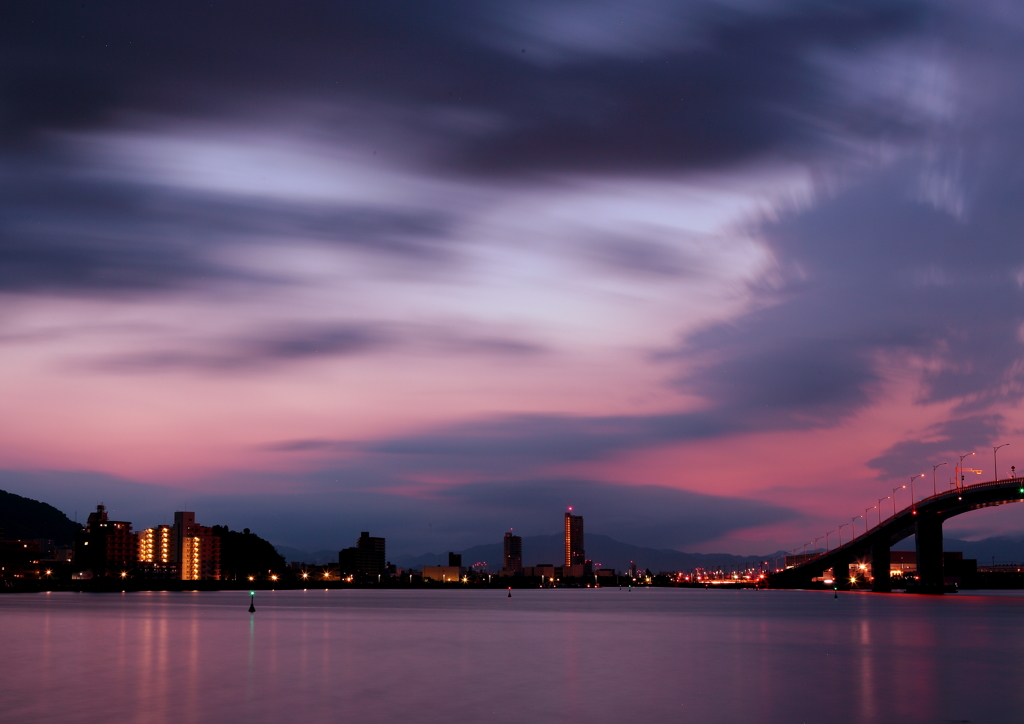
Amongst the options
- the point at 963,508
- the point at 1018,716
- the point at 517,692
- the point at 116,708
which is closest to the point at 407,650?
Answer: the point at 517,692

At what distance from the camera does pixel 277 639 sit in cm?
7856

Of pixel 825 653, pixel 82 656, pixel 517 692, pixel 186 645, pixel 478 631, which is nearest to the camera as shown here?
pixel 517 692

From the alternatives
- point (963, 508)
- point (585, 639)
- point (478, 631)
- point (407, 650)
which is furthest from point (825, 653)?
point (963, 508)

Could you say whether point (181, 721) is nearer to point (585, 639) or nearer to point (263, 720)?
point (263, 720)

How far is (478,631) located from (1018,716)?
62.4 meters

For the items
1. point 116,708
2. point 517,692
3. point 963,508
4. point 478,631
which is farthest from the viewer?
point 963,508

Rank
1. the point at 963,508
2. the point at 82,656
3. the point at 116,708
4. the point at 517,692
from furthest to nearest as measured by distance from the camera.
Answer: the point at 963,508 → the point at 82,656 → the point at 517,692 → the point at 116,708

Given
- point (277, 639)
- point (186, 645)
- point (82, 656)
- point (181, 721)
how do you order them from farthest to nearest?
1. point (277, 639)
2. point (186, 645)
3. point (82, 656)
4. point (181, 721)

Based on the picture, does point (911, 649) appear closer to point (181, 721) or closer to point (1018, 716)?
point (1018, 716)

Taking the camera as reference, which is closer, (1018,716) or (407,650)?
(1018,716)

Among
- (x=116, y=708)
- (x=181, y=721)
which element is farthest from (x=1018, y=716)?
(x=116, y=708)

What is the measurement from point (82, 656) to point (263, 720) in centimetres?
3189

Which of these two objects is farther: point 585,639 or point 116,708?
point 585,639

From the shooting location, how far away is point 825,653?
66188mm
